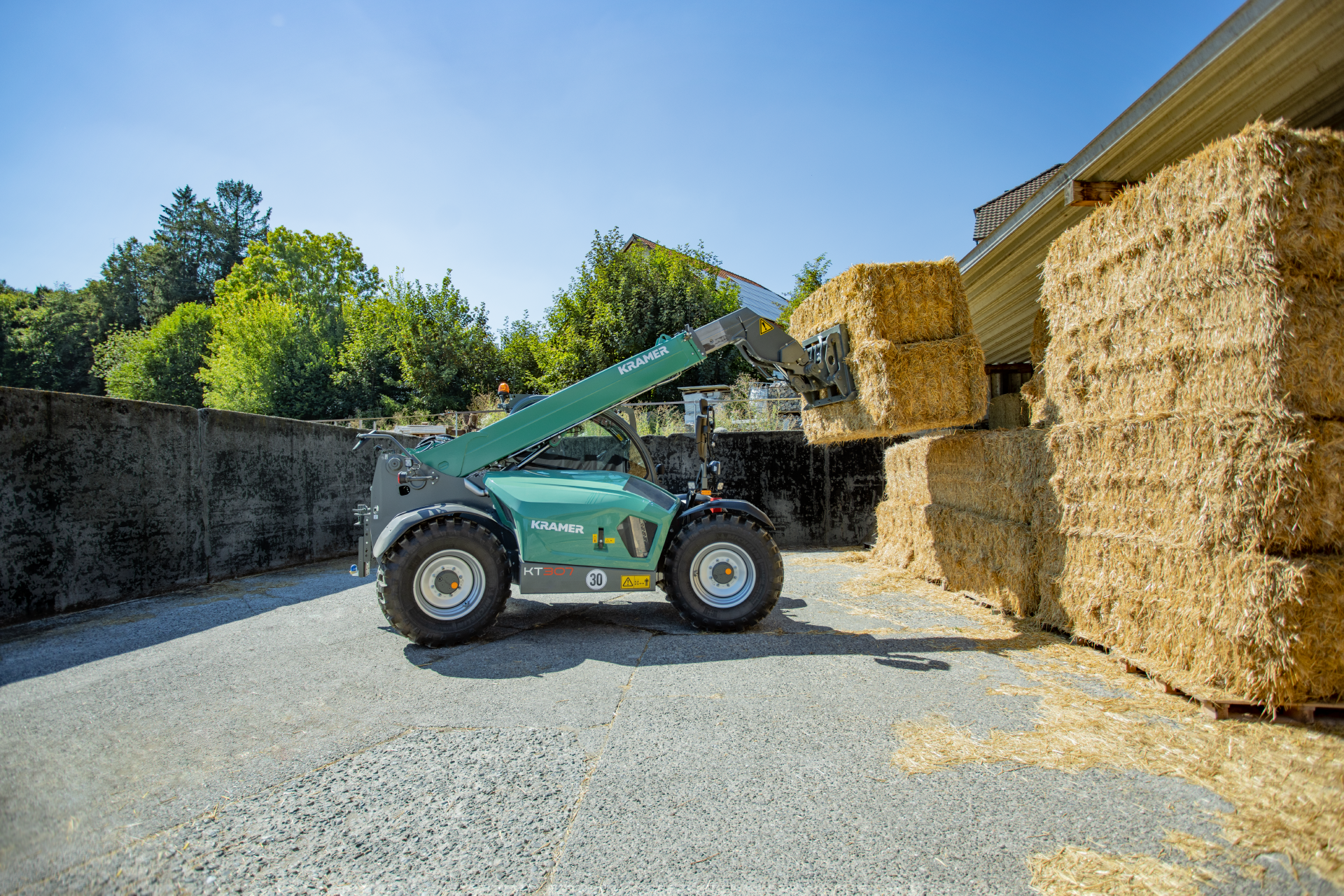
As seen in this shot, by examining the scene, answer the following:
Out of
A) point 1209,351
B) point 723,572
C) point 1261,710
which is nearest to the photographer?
point 1261,710

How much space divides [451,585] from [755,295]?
96.9 feet

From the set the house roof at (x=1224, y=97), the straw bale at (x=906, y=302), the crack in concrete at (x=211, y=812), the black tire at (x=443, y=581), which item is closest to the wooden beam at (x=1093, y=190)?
the house roof at (x=1224, y=97)

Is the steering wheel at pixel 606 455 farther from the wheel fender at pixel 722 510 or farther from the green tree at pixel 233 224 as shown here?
the green tree at pixel 233 224

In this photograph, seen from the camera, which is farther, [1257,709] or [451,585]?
[451,585]

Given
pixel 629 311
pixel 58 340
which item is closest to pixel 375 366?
pixel 629 311

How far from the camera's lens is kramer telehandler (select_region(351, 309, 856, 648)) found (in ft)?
17.1

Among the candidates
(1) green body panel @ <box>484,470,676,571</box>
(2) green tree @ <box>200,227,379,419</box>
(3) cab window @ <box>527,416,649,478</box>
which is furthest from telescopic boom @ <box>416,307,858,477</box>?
(2) green tree @ <box>200,227,379,419</box>

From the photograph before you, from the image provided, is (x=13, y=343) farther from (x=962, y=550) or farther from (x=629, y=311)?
(x=962, y=550)

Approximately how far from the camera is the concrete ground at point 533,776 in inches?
94.0

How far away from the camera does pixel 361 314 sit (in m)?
35.8

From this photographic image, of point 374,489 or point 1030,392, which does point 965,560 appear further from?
point 374,489

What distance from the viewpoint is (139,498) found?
274 inches

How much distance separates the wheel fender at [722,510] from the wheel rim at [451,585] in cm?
162

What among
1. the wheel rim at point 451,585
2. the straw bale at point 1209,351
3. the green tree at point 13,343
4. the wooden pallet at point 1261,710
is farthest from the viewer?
the green tree at point 13,343
